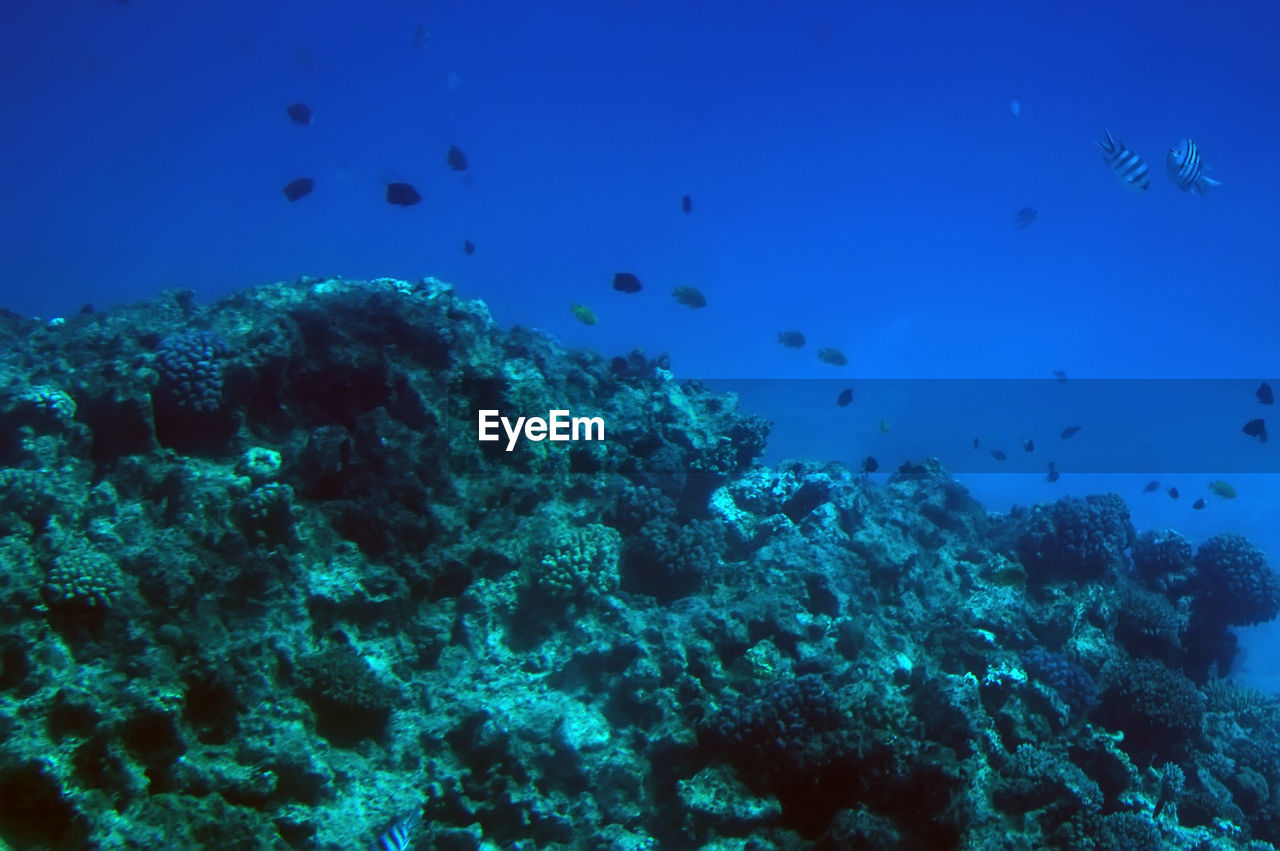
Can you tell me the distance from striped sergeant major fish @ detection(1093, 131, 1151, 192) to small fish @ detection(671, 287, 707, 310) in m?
6.96

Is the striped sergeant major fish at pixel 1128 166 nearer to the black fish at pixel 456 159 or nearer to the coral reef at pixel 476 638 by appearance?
the coral reef at pixel 476 638

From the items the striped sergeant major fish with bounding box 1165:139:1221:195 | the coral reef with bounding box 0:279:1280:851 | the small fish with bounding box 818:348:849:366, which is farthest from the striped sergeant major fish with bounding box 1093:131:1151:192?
the small fish with bounding box 818:348:849:366

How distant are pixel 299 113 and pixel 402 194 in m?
5.21

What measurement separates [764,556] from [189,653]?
626cm

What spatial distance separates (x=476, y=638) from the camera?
24.0 ft

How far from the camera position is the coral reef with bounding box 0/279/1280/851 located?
5.82 m

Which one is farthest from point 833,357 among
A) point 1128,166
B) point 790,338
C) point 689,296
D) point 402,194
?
point 402,194

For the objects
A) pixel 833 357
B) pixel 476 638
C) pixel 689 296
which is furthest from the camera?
pixel 833 357

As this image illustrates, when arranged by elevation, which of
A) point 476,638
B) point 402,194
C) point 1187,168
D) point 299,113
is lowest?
point 476,638

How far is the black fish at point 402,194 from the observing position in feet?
38.2

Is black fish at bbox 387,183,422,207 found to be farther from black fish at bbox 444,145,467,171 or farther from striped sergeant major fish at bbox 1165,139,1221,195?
striped sergeant major fish at bbox 1165,139,1221,195

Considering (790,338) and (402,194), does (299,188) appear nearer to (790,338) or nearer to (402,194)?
(402,194)

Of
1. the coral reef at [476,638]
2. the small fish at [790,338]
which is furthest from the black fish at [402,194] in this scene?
the small fish at [790,338]

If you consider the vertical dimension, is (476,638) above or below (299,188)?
below
